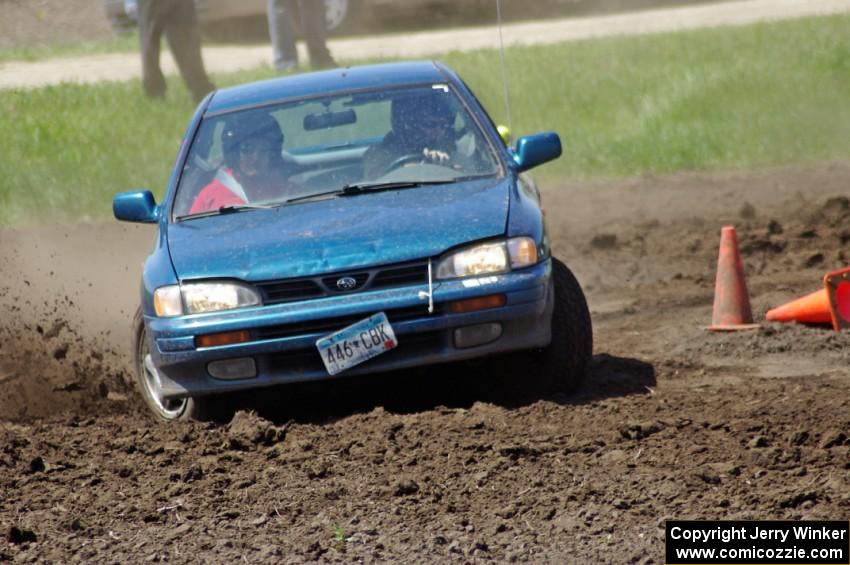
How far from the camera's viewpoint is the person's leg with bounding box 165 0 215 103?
57.6 feet

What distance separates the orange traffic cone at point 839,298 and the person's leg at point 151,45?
1079cm

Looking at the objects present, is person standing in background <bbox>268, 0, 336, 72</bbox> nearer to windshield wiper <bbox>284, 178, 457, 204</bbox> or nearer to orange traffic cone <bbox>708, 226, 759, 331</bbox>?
orange traffic cone <bbox>708, 226, 759, 331</bbox>

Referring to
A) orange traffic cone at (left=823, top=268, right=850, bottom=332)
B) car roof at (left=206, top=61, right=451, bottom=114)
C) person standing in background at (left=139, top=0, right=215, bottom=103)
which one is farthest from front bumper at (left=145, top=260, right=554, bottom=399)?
person standing in background at (left=139, top=0, right=215, bottom=103)

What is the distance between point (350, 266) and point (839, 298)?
2.94 m

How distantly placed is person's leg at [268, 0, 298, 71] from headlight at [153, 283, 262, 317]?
11.9 meters

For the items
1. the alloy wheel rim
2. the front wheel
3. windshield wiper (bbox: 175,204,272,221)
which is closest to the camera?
the front wheel

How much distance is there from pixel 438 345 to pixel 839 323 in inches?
102

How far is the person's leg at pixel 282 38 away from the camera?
18.7 meters

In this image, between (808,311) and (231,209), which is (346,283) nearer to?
(231,209)

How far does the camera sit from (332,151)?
859 cm

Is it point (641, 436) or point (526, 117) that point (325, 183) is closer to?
point (641, 436)

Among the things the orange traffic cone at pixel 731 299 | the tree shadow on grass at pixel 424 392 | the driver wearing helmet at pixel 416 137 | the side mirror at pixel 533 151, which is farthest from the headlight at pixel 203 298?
the orange traffic cone at pixel 731 299

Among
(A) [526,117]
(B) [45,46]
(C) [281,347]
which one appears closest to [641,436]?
(C) [281,347]

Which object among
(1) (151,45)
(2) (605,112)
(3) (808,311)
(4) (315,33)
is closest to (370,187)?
(3) (808,311)
